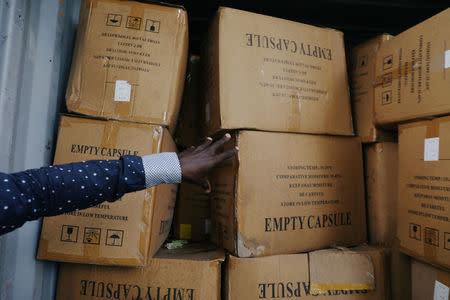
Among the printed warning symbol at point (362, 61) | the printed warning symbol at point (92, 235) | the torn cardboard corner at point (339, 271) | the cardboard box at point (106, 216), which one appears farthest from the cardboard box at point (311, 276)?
the printed warning symbol at point (362, 61)

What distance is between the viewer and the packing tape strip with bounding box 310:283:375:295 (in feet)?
3.60

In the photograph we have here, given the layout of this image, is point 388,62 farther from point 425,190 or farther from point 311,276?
point 311,276

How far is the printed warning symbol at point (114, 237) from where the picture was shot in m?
1.01

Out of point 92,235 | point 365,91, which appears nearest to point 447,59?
point 365,91

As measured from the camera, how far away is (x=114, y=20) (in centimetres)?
115

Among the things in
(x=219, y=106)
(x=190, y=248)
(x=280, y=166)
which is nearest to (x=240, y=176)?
(x=280, y=166)

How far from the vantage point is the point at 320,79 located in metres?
1.27

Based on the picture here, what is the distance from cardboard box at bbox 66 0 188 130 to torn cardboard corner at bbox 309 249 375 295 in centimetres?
76

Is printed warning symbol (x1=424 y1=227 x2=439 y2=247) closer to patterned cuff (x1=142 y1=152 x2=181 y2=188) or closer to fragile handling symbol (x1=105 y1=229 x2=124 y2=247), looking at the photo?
patterned cuff (x1=142 y1=152 x2=181 y2=188)

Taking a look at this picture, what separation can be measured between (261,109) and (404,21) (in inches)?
47.9

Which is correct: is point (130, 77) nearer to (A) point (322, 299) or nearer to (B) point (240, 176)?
(B) point (240, 176)

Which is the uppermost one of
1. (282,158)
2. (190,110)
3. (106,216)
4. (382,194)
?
(190,110)

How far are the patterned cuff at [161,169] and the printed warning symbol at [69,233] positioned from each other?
1.51ft

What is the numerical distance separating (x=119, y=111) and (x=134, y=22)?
35 centimetres
